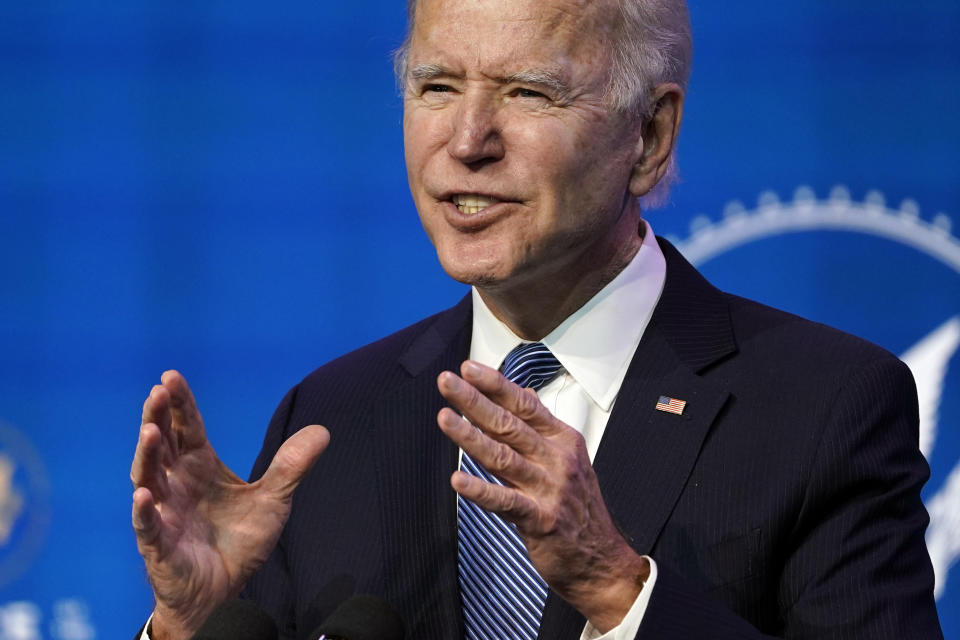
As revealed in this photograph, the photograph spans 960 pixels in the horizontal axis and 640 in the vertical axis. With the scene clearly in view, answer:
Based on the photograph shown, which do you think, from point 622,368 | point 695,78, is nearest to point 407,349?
point 622,368

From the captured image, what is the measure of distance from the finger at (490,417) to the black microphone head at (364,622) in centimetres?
26

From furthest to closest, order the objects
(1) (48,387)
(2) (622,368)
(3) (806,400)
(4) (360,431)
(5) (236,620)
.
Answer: (1) (48,387), (4) (360,431), (2) (622,368), (3) (806,400), (5) (236,620)

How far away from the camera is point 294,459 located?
1.74 meters

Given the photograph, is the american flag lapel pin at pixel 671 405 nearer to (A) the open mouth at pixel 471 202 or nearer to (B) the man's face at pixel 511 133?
(B) the man's face at pixel 511 133

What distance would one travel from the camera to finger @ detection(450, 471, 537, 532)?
52.2 inches

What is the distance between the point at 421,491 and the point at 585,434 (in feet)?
0.94

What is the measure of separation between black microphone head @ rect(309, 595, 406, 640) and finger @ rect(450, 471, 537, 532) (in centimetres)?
20

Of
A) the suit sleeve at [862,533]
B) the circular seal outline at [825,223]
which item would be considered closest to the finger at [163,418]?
the suit sleeve at [862,533]

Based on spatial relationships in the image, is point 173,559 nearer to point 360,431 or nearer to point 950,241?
point 360,431

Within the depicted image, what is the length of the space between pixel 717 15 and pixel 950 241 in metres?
0.74

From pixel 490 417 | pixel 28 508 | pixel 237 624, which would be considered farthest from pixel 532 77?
pixel 28 508

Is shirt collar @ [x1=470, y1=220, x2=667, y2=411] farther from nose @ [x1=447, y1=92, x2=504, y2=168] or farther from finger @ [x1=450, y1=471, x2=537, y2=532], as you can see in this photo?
finger @ [x1=450, y1=471, x2=537, y2=532]

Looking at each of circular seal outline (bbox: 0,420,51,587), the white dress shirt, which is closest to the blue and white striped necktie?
the white dress shirt

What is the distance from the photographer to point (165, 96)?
116 inches
